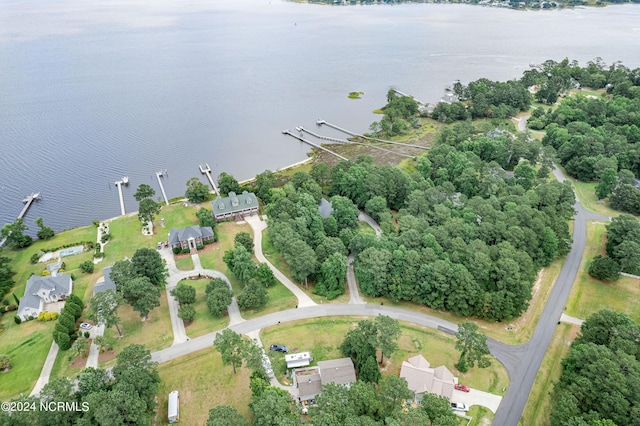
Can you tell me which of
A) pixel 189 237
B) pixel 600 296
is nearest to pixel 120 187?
pixel 189 237

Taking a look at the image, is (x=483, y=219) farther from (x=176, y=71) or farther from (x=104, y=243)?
(x=176, y=71)

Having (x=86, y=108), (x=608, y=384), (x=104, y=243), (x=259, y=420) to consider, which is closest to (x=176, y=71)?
(x=86, y=108)

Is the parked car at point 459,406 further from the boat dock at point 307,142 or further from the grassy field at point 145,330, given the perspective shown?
the boat dock at point 307,142

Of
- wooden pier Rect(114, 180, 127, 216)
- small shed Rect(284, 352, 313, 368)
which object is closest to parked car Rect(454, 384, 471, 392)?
small shed Rect(284, 352, 313, 368)

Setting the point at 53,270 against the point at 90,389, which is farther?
the point at 53,270

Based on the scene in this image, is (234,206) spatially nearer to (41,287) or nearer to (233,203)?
(233,203)
